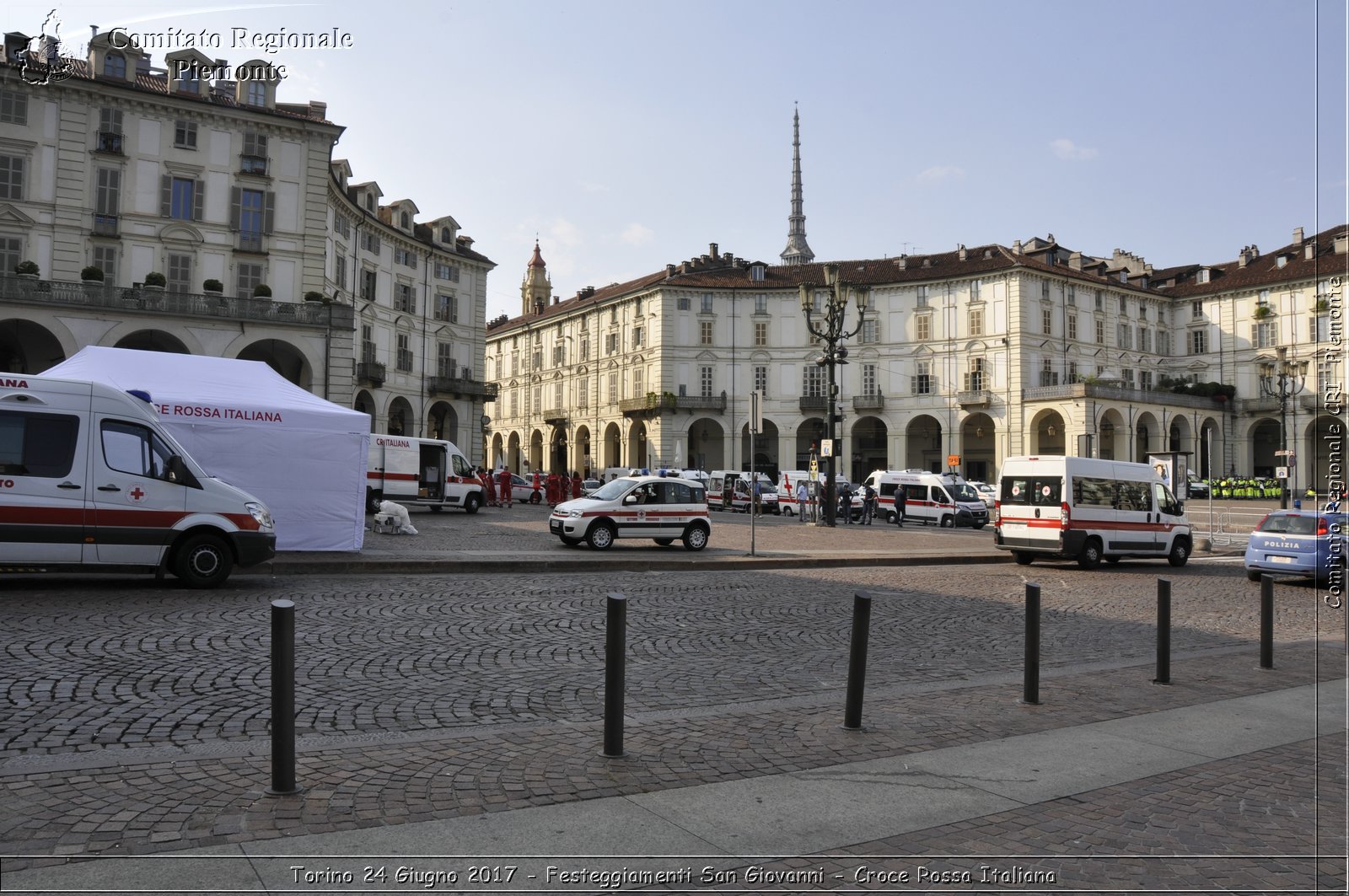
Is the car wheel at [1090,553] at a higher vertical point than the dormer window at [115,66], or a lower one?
lower

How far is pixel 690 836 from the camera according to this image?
4152 millimetres

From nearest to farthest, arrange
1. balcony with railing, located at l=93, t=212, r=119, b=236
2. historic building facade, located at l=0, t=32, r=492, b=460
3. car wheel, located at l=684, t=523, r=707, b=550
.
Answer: car wheel, located at l=684, t=523, r=707, b=550 < historic building facade, located at l=0, t=32, r=492, b=460 < balcony with railing, located at l=93, t=212, r=119, b=236

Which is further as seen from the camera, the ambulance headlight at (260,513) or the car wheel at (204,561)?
the ambulance headlight at (260,513)

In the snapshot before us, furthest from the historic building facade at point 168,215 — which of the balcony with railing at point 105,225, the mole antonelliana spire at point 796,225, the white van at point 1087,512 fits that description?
the mole antonelliana spire at point 796,225

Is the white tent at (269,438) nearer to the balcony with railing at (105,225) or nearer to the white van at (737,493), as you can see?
the balcony with railing at (105,225)

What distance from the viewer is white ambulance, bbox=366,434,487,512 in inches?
1260

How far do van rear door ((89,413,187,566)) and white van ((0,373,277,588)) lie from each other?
0.03ft

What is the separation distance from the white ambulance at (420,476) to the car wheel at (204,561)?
1916cm

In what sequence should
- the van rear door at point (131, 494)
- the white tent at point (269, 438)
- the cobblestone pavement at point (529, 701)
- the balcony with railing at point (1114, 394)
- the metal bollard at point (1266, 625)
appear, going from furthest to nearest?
the balcony with railing at point (1114, 394), the white tent at point (269, 438), the van rear door at point (131, 494), the metal bollard at point (1266, 625), the cobblestone pavement at point (529, 701)

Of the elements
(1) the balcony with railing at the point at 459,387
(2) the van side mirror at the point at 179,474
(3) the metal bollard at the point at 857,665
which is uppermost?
(1) the balcony with railing at the point at 459,387

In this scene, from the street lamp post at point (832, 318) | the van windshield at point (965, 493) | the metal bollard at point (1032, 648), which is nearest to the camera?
the metal bollard at point (1032, 648)

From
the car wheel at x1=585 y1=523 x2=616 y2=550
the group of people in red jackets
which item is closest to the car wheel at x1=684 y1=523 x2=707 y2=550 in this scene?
the car wheel at x1=585 y1=523 x2=616 y2=550

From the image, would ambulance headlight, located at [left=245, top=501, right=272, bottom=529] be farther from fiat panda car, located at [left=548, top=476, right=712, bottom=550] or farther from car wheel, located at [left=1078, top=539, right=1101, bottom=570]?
car wheel, located at [left=1078, top=539, right=1101, bottom=570]

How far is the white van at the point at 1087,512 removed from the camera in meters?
19.5
